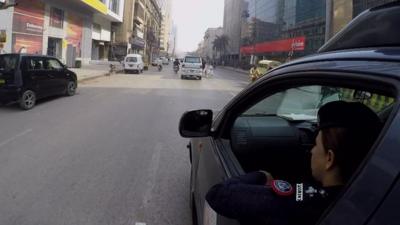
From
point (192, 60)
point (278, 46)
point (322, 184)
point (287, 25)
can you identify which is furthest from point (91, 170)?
point (278, 46)

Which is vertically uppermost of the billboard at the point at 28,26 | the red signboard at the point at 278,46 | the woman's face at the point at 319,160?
the red signboard at the point at 278,46

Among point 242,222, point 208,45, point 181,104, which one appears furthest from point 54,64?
point 208,45

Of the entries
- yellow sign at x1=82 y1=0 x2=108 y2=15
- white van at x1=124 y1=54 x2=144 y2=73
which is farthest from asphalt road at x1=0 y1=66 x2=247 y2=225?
yellow sign at x1=82 y1=0 x2=108 y2=15

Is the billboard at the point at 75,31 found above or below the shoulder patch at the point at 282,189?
above

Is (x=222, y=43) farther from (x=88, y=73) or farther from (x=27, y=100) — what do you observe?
(x=27, y=100)

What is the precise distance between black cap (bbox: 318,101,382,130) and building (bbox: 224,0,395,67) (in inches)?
997

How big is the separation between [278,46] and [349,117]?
220ft

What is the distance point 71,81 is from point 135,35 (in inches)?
2592

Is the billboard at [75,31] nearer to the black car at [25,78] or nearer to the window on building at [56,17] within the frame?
the window on building at [56,17]

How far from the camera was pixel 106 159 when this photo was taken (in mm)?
6430

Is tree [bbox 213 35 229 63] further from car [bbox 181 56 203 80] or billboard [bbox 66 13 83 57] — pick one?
car [bbox 181 56 203 80]

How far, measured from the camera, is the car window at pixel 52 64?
44.8 ft

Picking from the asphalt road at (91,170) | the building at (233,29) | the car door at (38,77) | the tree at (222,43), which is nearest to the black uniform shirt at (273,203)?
the asphalt road at (91,170)

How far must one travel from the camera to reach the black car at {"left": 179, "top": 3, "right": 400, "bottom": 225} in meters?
1.12
